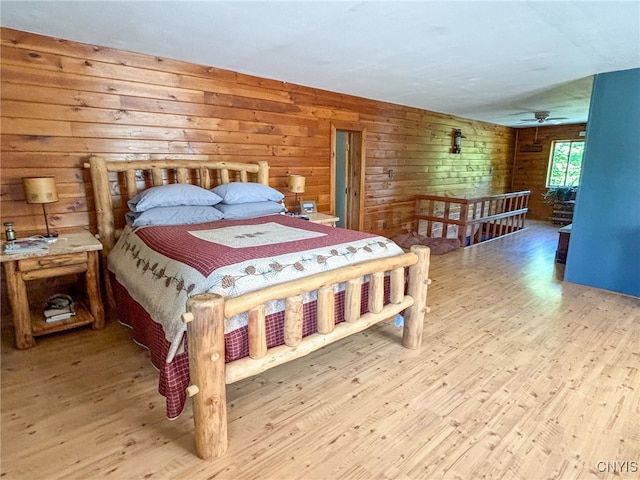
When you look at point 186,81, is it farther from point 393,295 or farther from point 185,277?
point 393,295

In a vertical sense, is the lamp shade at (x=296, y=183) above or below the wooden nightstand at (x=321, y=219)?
above

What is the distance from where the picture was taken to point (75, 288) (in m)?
3.16

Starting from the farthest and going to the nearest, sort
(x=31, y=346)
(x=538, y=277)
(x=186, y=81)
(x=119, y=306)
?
(x=538, y=277), (x=186, y=81), (x=119, y=306), (x=31, y=346)

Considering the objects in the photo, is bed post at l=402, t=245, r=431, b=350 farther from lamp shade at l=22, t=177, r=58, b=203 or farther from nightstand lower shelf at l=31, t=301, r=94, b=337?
lamp shade at l=22, t=177, r=58, b=203

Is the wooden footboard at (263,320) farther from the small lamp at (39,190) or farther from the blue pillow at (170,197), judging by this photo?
the small lamp at (39,190)

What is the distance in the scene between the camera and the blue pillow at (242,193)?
10.9 feet

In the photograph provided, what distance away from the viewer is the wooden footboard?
152cm

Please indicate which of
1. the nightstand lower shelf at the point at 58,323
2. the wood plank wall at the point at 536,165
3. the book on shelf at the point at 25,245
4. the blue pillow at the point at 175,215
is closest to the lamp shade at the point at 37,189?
the book on shelf at the point at 25,245

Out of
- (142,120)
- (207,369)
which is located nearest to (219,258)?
(207,369)

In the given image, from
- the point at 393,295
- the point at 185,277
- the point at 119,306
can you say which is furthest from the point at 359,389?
the point at 119,306

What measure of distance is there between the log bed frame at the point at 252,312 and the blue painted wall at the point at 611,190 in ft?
8.55

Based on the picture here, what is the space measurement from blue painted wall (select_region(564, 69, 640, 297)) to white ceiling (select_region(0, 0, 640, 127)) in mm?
314

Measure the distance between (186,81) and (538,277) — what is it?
4.52 metres

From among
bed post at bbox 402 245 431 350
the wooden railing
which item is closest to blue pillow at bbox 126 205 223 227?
bed post at bbox 402 245 431 350
